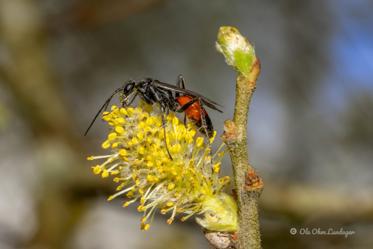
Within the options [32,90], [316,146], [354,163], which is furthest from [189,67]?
[32,90]

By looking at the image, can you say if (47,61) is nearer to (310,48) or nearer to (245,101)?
(310,48)

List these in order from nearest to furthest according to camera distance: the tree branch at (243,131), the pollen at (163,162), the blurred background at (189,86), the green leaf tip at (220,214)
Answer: the tree branch at (243,131)
the green leaf tip at (220,214)
the pollen at (163,162)
the blurred background at (189,86)

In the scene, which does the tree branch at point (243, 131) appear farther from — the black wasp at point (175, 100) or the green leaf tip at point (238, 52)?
the black wasp at point (175, 100)

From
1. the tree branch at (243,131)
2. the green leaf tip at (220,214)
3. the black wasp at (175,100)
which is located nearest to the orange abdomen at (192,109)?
the black wasp at (175,100)

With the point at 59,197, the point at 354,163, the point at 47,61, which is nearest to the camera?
the point at 59,197

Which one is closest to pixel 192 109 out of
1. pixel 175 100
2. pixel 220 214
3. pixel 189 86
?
pixel 175 100

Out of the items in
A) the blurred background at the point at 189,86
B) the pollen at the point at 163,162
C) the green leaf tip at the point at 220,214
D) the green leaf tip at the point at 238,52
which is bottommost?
the green leaf tip at the point at 220,214
